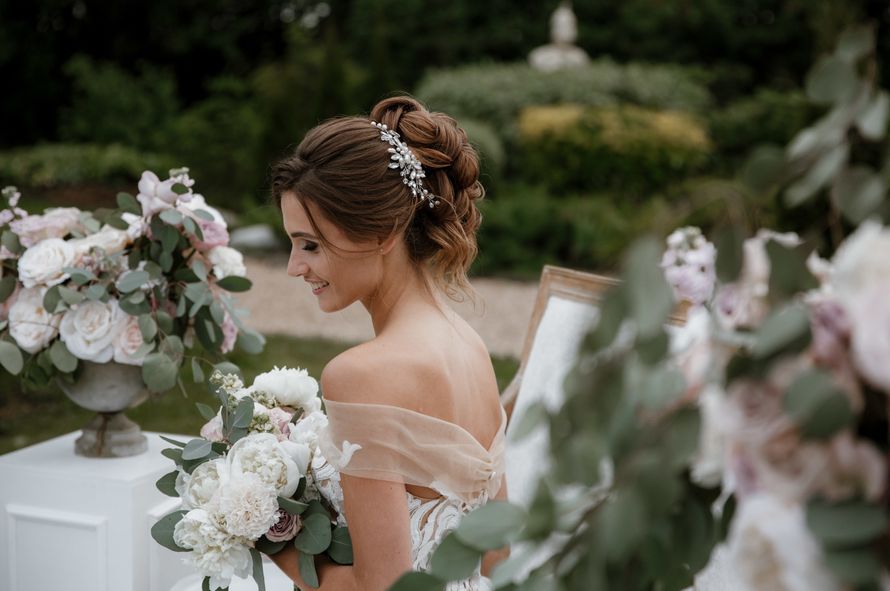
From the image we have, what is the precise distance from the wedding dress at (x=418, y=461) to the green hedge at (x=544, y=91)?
31.0ft

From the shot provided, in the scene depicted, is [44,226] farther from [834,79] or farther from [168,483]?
[834,79]

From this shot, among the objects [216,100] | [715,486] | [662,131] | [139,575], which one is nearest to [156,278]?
[139,575]

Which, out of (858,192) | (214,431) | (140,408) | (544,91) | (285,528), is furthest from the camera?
(544,91)

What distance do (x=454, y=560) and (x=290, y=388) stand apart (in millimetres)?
1258

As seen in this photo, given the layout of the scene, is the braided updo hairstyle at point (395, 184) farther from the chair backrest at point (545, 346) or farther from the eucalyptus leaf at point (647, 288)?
the eucalyptus leaf at point (647, 288)

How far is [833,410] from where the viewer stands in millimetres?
604

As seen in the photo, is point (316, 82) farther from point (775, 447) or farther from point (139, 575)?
point (775, 447)

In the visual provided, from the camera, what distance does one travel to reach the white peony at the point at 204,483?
1.71 metres

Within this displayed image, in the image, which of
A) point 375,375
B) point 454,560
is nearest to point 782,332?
point 454,560

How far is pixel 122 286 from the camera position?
7.68 ft

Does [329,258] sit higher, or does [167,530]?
[329,258]

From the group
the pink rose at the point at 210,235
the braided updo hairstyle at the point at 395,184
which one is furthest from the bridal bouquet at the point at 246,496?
the pink rose at the point at 210,235

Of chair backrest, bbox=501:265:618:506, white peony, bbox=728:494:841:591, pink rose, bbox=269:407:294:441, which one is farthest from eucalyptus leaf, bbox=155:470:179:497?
white peony, bbox=728:494:841:591

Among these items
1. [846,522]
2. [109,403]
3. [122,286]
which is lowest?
[109,403]
